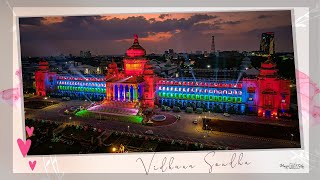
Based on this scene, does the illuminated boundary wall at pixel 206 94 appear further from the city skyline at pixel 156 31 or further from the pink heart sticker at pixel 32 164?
the pink heart sticker at pixel 32 164

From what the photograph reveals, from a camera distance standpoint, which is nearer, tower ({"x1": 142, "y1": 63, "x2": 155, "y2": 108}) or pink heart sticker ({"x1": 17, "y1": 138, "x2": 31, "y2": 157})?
pink heart sticker ({"x1": 17, "y1": 138, "x2": 31, "y2": 157})

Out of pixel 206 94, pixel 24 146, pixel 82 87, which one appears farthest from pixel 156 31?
pixel 24 146

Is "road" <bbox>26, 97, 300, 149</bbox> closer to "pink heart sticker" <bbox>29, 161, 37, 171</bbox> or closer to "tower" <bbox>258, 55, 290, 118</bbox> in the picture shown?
"tower" <bbox>258, 55, 290, 118</bbox>

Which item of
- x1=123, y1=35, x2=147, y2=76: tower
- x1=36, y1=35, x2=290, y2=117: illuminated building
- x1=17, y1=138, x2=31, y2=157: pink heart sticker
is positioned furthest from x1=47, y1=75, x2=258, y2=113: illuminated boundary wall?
Answer: x1=17, y1=138, x2=31, y2=157: pink heart sticker

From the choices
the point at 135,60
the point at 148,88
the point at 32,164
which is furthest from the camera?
the point at 148,88

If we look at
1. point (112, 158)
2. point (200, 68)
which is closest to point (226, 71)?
point (200, 68)

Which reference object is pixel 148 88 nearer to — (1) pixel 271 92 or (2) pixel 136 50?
(2) pixel 136 50
